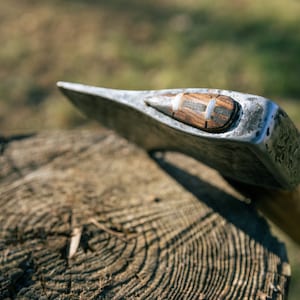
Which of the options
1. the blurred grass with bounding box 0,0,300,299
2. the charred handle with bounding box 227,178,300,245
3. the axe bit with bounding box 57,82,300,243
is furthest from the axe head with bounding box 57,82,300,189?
the blurred grass with bounding box 0,0,300,299

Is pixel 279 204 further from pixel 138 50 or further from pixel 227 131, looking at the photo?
pixel 138 50

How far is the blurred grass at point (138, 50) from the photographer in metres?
3.29

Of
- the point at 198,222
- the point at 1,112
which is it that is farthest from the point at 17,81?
the point at 198,222

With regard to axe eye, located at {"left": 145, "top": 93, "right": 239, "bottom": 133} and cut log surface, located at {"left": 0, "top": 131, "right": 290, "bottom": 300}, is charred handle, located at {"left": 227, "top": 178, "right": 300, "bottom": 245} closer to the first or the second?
cut log surface, located at {"left": 0, "top": 131, "right": 290, "bottom": 300}

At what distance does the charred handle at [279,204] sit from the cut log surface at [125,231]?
2.0 inches

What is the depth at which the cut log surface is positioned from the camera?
51.7 inches

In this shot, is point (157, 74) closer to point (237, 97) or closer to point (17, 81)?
point (17, 81)

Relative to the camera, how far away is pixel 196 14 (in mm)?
4062

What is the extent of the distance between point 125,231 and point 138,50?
2520 mm

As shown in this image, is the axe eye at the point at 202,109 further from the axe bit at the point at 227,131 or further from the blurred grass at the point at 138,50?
the blurred grass at the point at 138,50

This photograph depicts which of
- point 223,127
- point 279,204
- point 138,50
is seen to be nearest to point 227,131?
point 223,127

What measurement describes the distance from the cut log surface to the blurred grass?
1.45 m

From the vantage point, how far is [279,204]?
5.06ft

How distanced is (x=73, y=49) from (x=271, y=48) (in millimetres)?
1684
